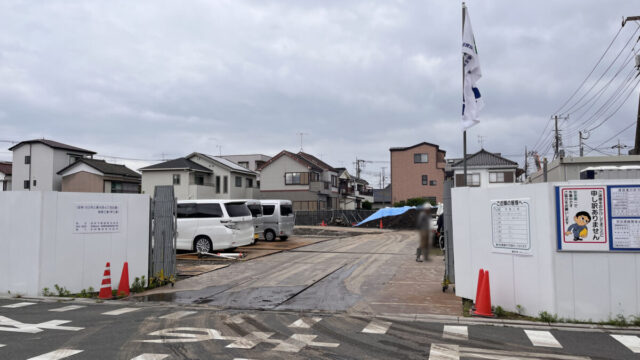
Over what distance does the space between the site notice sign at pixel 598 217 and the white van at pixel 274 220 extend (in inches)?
697

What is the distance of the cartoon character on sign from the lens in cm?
690

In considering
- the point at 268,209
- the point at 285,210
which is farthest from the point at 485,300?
the point at 285,210

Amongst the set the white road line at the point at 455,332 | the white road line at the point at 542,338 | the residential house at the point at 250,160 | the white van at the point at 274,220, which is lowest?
the white road line at the point at 455,332

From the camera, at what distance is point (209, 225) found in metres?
16.6

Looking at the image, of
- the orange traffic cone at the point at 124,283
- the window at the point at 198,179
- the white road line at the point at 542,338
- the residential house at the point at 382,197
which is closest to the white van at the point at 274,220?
the orange traffic cone at the point at 124,283

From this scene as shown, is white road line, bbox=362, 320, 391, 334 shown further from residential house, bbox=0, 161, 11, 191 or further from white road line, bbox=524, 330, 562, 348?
residential house, bbox=0, 161, 11, 191

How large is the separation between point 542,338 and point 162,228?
324 inches

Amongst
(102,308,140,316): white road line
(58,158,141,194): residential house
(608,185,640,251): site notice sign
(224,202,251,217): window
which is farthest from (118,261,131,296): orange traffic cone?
(58,158,141,194): residential house

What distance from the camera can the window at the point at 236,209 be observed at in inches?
660

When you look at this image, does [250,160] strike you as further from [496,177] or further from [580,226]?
[580,226]

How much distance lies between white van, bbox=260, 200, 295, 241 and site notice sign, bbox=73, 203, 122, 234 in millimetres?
13807

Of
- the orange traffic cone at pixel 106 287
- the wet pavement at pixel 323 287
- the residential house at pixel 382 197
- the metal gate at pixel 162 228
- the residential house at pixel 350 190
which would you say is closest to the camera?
the wet pavement at pixel 323 287

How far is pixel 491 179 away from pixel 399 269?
36.5 metres

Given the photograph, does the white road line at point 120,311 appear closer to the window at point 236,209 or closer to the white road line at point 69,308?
the white road line at point 69,308
